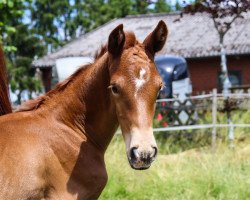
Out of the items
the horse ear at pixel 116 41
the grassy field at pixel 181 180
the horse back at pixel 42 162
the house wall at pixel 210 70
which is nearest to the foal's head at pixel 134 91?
the horse ear at pixel 116 41

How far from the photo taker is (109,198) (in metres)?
6.21

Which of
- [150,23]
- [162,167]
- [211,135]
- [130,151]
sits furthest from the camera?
[150,23]

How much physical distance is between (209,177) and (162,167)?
1.03 meters

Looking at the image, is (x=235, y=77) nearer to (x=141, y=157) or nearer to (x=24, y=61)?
(x=24, y=61)

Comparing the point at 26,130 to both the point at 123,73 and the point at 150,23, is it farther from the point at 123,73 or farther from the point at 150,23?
the point at 150,23

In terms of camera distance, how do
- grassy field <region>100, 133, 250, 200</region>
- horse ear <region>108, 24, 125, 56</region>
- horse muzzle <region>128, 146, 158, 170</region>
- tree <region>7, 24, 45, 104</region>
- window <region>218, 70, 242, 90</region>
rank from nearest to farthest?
1. horse muzzle <region>128, 146, 158, 170</region>
2. horse ear <region>108, 24, 125, 56</region>
3. grassy field <region>100, 133, 250, 200</region>
4. window <region>218, 70, 242, 90</region>
5. tree <region>7, 24, 45, 104</region>

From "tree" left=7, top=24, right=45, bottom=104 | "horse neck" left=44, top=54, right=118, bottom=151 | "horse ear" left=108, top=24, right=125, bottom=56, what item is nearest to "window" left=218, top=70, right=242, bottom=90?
"tree" left=7, top=24, right=45, bottom=104

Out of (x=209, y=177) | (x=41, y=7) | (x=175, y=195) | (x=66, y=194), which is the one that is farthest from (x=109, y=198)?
(x=41, y=7)

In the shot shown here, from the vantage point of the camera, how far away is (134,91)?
3.10m

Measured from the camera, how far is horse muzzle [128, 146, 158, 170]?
2.88 m

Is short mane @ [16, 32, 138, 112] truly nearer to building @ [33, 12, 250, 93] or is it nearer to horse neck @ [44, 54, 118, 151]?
horse neck @ [44, 54, 118, 151]

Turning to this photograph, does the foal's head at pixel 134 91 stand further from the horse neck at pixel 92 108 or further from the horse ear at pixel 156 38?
the horse neck at pixel 92 108

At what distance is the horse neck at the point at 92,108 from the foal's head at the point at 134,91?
0.18 metres

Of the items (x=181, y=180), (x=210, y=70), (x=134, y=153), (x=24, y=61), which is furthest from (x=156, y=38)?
(x=24, y=61)
